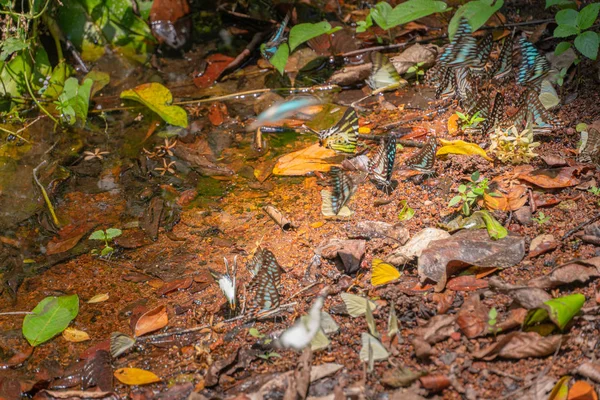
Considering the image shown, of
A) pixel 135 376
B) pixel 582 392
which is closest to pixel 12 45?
pixel 135 376

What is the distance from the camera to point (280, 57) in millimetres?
3814

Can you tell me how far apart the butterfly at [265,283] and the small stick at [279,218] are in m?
0.33

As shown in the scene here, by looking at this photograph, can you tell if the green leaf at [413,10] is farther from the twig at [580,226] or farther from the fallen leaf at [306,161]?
the twig at [580,226]

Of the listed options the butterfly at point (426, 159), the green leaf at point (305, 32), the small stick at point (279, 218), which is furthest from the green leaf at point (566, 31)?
the small stick at point (279, 218)

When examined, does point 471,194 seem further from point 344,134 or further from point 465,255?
point 344,134

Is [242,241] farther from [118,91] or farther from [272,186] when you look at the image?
[118,91]

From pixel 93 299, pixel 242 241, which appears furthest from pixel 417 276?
pixel 93 299

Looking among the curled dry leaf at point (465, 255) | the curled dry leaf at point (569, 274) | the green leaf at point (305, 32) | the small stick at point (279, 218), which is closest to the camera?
the curled dry leaf at point (569, 274)

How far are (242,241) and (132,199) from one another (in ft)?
2.67

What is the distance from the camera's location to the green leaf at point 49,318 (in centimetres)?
240

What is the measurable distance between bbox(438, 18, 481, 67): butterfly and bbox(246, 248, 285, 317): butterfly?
1891 mm

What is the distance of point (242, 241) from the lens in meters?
2.80

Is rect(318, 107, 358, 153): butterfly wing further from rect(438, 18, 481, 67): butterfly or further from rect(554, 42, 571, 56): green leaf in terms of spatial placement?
rect(554, 42, 571, 56): green leaf

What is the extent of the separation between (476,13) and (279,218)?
165cm
